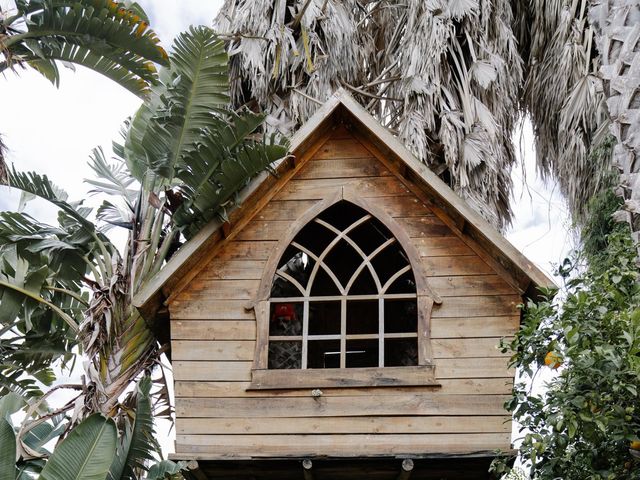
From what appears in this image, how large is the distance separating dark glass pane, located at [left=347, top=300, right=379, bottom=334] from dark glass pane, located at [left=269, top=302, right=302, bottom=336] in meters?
0.61

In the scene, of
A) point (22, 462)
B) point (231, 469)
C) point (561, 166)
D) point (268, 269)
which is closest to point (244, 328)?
point (268, 269)

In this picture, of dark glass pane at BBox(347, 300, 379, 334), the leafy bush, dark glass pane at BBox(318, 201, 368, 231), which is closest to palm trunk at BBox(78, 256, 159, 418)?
dark glass pane at BBox(318, 201, 368, 231)

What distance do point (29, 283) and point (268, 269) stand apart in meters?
2.90

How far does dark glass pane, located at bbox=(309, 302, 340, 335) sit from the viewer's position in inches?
384

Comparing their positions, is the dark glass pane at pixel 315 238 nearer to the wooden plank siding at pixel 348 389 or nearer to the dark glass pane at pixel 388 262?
the dark glass pane at pixel 388 262

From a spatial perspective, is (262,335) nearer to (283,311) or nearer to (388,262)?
(283,311)

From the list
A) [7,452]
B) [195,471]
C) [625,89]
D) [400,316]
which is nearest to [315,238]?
[400,316]

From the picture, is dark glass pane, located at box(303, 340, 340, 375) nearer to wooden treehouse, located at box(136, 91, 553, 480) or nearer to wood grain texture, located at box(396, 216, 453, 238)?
wooden treehouse, located at box(136, 91, 553, 480)

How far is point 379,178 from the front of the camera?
7.55 meters

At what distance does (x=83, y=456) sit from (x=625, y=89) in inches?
205

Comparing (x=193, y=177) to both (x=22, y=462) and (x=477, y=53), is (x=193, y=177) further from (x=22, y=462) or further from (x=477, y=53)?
(x=477, y=53)

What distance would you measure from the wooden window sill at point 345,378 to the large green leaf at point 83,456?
4.18 ft

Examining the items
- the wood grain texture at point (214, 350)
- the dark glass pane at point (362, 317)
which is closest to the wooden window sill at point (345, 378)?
the wood grain texture at point (214, 350)

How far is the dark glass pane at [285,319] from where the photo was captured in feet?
28.5
